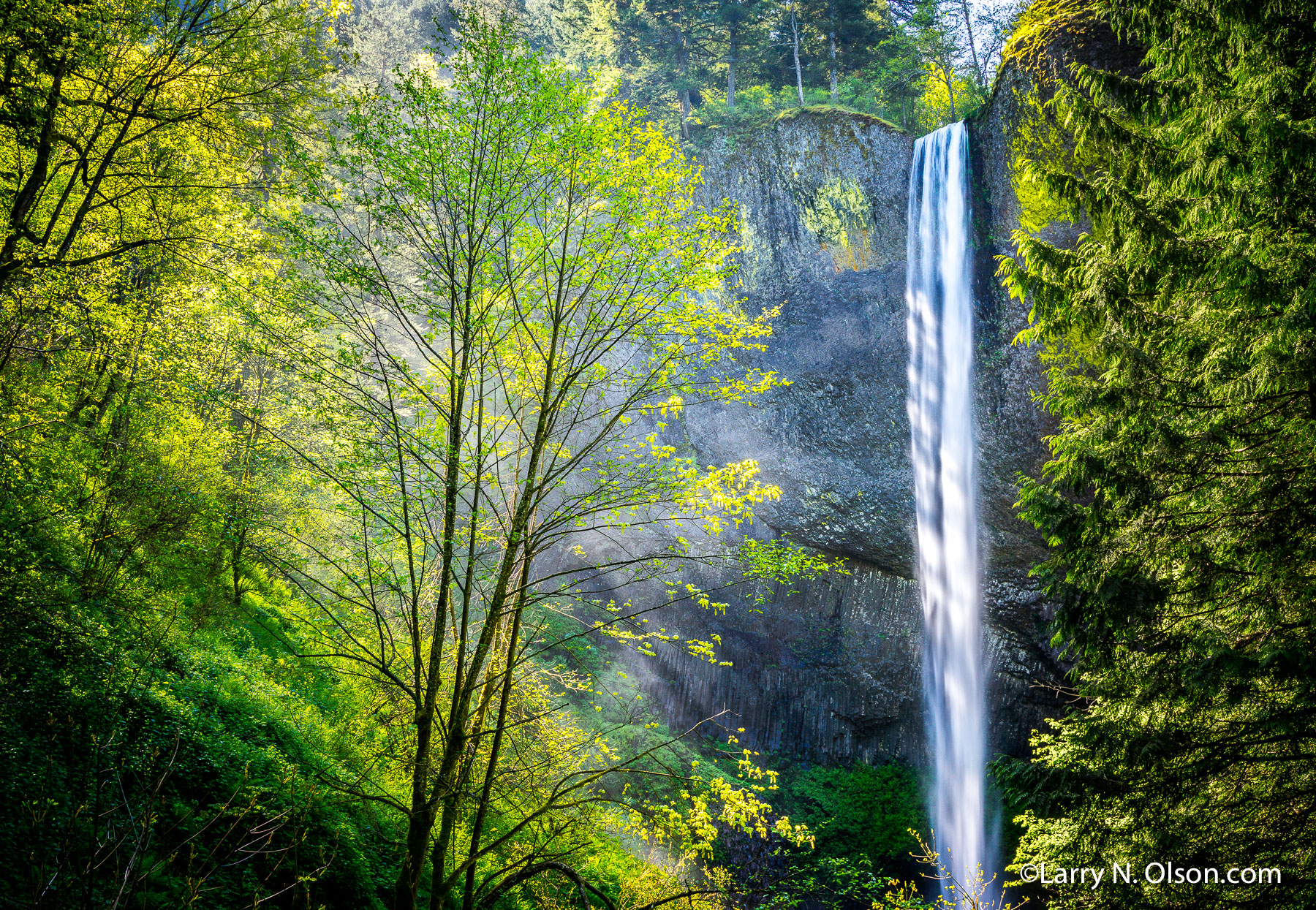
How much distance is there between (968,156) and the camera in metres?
13.8

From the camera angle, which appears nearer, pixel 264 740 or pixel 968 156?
pixel 264 740

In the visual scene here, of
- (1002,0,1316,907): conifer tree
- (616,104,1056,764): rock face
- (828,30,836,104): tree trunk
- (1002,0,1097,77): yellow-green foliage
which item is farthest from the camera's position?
(828,30,836,104): tree trunk

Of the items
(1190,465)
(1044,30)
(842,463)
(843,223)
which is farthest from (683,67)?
(1190,465)

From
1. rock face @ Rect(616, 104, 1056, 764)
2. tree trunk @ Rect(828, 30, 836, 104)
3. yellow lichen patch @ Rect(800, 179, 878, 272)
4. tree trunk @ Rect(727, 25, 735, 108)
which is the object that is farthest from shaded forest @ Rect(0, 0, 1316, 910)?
tree trunk @ Rect(727, 25, 735, 108)

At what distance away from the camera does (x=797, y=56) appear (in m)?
19.7

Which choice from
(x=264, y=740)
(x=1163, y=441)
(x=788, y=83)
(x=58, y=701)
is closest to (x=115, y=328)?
(x=58, y=701)

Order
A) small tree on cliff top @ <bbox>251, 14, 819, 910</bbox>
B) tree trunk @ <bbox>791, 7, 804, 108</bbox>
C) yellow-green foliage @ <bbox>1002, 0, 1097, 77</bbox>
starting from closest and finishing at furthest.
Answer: small tree on cliff top @ <bbox>251, 14, 819, 910</bbox> → yellow-green foliage @ <bbox>1002, 0, 1097, 77</bbox> → tree trunk @ <bbox>791, 7, 804, 108</bbox>

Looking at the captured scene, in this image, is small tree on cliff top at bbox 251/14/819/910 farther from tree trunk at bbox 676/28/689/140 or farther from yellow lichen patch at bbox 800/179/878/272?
tree trunk at bbox 676/28/689/140

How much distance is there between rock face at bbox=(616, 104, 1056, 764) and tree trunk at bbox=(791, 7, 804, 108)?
463 centimetres

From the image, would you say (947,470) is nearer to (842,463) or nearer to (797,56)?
(842,463)

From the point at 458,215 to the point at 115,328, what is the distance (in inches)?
163

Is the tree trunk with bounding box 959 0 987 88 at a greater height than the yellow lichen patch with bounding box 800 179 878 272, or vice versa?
the tree trunk with bounding box 959 0 987 88

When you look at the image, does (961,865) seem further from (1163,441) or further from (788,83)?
(788,83)

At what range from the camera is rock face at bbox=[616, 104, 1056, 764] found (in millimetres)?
13633
